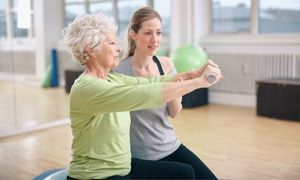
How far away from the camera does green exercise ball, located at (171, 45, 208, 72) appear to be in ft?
16.2

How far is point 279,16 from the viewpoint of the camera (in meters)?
5.35

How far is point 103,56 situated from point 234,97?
14.3 feet

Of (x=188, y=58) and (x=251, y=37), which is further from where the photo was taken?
(x=251, y=37)

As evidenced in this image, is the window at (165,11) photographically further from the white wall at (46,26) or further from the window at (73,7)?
the white wall at (46,26)

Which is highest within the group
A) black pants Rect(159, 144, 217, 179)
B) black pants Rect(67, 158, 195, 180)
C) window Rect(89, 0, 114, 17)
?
window Rect(89, 0, 114, 17)

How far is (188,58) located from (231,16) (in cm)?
127

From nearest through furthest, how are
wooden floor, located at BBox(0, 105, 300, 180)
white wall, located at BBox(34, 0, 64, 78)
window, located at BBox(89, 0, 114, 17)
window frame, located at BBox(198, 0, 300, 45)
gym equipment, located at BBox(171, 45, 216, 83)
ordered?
wooden floor, located at BBox(0, 105, 300, 180) < white wall, located at BBox(34, 0, 64, 78) < gym equipment, located at BBox(171, 45, 216, 83) < window frame, located at BBox(198, 0, 300, 45) < window, located at BBox(89, 0, 114, 17)

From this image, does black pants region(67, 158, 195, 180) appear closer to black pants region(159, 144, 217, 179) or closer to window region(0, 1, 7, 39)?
black pants region(159, 144, 217, 179)

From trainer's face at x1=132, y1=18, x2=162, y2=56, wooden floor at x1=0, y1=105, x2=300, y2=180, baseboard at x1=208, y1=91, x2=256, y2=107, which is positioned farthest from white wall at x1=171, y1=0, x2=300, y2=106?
trainer's face at x1=132, y1=18, x2=162, y2=56

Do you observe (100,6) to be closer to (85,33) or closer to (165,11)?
(165,11)

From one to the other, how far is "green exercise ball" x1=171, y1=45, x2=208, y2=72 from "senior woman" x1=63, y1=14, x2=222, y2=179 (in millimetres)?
3456

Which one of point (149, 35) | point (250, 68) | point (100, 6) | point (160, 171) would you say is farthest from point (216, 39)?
point (160, 171)

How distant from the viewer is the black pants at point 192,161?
1.85 meters

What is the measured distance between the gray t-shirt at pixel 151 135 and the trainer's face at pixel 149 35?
30 centimetres
